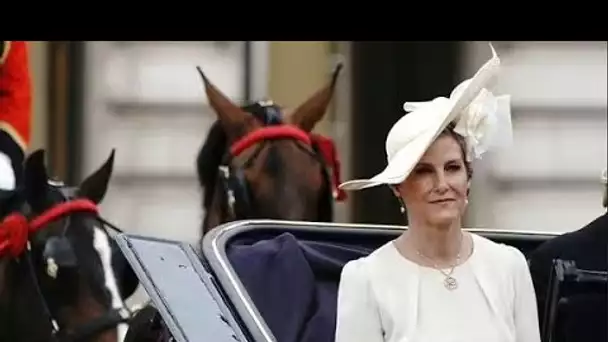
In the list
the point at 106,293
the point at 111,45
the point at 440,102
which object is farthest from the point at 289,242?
the point at 111,45

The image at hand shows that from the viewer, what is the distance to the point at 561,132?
17.0ft

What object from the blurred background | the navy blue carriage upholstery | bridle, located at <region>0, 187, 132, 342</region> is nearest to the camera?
the navy blue carriage upholstery

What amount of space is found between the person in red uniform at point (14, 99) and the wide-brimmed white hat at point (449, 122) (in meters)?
1.59

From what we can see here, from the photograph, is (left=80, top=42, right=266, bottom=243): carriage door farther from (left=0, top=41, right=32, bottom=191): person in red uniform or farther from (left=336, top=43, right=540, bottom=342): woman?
(left=336, top=43, right=540, bottom=342): woman

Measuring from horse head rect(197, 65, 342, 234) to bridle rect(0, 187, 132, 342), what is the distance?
381 millimetres

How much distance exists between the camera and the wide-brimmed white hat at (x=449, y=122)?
2053 millimetres

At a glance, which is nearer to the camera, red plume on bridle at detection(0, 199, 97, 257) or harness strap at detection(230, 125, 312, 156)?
red plume on bridle at detection(0, 199, 97, 257)

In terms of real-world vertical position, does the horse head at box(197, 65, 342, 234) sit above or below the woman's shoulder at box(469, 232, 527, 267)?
below

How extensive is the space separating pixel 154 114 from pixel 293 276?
2.56 meters

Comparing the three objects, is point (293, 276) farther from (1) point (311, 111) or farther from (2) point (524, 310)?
(1) point (311, 111)

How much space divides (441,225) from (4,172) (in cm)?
155

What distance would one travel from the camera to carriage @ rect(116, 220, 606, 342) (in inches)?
88.6

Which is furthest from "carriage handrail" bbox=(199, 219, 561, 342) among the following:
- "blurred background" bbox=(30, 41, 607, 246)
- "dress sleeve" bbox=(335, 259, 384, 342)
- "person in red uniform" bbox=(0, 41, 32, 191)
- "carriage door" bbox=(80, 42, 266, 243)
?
"carriage door" bbox=(80, 42, 266, 243)
